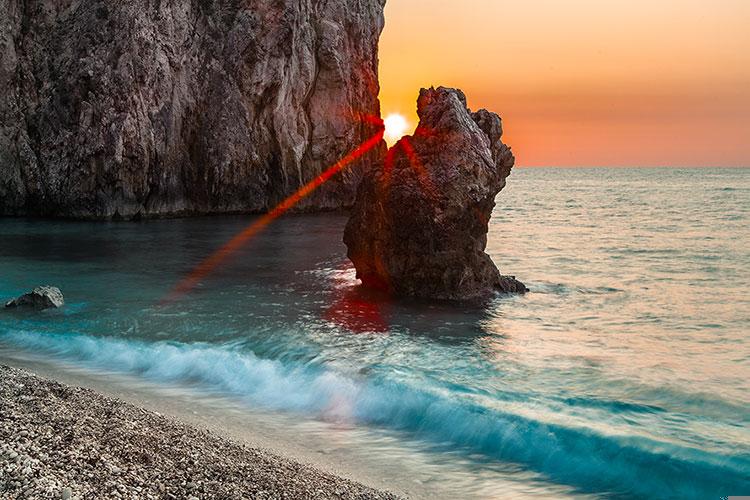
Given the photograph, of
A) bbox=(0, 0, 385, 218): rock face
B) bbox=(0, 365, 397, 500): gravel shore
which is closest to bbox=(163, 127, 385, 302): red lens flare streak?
bbox=(0, 0, 385, 218): rock face

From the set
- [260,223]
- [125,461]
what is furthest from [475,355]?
[260,223]

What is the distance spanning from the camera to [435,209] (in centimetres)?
1527

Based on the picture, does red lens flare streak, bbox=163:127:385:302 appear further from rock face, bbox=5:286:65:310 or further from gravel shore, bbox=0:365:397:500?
gravel shore, bbox=0:365:397:500

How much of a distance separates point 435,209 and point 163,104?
2921 cm

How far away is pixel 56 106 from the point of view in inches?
1489

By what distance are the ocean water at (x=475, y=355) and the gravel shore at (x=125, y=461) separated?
5.96ft

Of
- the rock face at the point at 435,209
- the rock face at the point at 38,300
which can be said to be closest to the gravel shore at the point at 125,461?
the rock face at the point at 38,300

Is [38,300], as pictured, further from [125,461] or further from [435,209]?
[125,461]

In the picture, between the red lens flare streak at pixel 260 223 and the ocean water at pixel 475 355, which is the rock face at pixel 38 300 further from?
the red lens flare streak at pixel 260 223

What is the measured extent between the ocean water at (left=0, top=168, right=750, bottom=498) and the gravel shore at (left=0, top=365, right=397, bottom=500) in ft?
5.96

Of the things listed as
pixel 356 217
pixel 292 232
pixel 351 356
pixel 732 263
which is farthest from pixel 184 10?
pixel 351 356

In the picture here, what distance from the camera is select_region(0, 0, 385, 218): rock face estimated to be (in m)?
37.2

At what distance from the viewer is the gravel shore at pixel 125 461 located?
4992mm

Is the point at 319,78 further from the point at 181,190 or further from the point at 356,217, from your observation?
the point at 356,217
